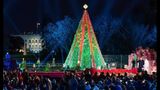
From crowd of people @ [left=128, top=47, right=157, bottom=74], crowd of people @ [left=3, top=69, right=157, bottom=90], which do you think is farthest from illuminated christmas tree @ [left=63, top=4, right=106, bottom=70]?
crowd of people @ [left=3, top=69, right=157, bottom=90]

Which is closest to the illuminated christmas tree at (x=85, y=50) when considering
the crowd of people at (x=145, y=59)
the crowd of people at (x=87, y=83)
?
the crowd of people at (x=145, y=59)

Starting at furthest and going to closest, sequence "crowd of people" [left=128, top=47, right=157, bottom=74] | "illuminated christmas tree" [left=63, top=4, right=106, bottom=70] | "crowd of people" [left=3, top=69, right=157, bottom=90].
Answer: "crowd of people" [left=128, top=47, right=157, bottom=74] → "illuminated christmas tree" [left=63, top=4, right=106, bottom=70] → "crowd of people" [left=3, top=69, right=157, bottom=90]

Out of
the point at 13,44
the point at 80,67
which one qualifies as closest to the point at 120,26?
the point at 13,44

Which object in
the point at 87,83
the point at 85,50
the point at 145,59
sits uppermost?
the point at 85,50

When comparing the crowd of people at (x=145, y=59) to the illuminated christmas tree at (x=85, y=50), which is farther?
the crowd of people at (x=145, y=59)

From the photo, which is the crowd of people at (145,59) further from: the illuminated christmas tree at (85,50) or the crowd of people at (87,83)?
the crowd of people at (87,83)

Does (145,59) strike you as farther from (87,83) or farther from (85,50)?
(87,83)

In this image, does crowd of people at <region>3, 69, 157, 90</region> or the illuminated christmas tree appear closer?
crowd of people at <region>3, 69, 157, 90</region>

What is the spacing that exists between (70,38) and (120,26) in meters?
7.36

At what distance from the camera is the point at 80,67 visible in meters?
25.5

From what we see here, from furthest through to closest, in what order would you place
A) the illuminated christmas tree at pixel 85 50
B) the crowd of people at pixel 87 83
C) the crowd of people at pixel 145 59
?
the crowd of people at pixel 145 59, the illuminated christmas tree at pixel 85 50, the crowd of people at pixel 87 83

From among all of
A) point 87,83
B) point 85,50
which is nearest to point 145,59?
point 85,50

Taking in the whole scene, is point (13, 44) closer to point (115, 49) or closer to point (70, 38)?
point (70, 38)

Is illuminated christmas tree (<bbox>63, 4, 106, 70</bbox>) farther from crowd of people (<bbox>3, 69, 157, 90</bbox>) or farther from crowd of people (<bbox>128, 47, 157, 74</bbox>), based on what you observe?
crowd of people (<bbox>3, 69, 157, 90</bbox>)
